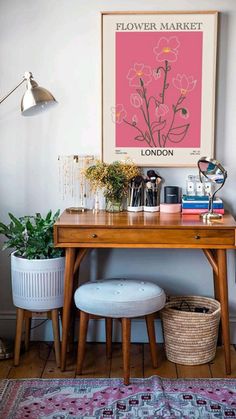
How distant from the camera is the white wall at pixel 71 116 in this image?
340cm

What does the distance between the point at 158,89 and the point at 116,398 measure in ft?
5.50

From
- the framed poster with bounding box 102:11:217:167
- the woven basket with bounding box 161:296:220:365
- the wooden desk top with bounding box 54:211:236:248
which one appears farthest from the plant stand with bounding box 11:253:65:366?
the framed poster with bounding box 102:11:217:167

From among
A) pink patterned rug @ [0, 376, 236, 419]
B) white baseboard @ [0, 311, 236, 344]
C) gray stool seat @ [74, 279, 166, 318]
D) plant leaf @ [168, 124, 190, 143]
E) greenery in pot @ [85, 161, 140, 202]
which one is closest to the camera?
pink patterned rug @ [0, 376, 236, 419]

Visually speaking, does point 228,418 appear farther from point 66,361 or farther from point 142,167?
point 142,167

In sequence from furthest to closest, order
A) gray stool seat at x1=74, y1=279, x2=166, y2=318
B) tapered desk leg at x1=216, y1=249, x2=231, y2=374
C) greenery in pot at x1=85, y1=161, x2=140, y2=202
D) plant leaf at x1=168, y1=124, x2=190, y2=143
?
plant leaf at x1=168, y1=124, x2=190, y2=143 → greenery in pot at x1=85, y1=161, x2=140, y2=202 → tapered desk leg at x1=216, y1=249, x2=231, y2=374 → gray stool seat at x1=74, y1=279, x2=166, y2=318

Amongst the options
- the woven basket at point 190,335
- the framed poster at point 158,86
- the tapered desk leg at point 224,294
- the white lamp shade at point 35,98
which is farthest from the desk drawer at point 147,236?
the white lamp shade at point 35,98

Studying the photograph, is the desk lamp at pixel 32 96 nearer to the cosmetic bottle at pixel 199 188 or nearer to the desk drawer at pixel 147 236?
the desk drawer at pixel 147 236

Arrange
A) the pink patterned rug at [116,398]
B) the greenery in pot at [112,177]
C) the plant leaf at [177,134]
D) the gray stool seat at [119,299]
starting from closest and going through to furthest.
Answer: the pink patterned rug at [116,398], the gray stool seat at [119,299], the greenery in pot at [112,177], the plant leaf at [177,134]

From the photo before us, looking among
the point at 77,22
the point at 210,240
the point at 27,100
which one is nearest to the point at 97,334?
the point at 210,240

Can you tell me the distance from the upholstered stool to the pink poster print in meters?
0.84

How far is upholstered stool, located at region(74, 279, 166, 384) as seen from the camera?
117 inches

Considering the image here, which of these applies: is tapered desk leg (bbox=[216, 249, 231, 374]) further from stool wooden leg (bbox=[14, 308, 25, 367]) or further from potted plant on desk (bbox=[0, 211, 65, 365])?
stool wooden leg (bbox=[14, 308, 25, 367])

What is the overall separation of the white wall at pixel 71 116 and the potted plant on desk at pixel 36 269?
1.15ft

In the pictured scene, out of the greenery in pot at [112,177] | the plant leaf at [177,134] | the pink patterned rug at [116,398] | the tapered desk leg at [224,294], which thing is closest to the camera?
the pink patterned rug at [116,398]
